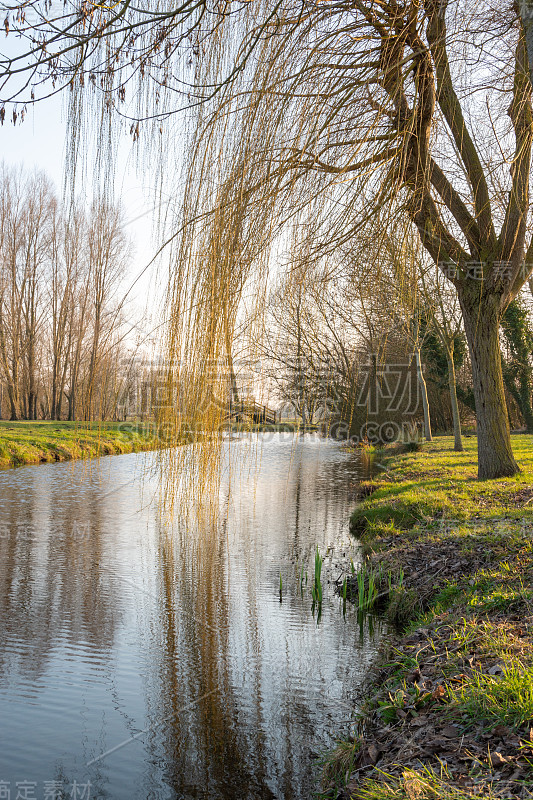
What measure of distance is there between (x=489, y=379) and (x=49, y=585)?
6245mm

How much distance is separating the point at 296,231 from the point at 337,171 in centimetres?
37

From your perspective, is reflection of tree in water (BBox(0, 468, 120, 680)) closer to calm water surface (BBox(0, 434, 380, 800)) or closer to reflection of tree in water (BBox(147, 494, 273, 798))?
calm water surface (BBox(0, 434, 380, 800))

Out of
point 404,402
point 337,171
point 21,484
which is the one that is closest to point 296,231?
point 337,171

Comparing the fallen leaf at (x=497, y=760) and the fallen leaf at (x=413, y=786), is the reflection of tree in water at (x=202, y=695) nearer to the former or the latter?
the fallen leaf at (x=413, y=786)

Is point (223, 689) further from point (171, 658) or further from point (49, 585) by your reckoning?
point (49, 585)

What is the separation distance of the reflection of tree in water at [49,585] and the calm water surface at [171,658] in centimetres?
2

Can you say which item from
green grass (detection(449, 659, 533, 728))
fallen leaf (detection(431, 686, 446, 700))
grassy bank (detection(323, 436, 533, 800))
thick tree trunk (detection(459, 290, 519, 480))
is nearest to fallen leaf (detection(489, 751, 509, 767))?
grassy bank (detection(323, 436, 533, 800))

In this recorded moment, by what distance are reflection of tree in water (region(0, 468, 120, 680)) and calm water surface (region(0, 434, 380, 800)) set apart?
2 cm

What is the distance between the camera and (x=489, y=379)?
8.32 metres

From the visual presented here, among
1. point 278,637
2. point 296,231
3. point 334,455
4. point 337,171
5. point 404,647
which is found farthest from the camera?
point 334,455

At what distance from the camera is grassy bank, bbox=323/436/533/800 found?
7.10 ft

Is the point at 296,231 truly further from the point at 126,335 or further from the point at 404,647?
the point at 404,647

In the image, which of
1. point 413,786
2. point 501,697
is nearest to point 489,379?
point 501,697

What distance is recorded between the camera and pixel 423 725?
8.70 ft
